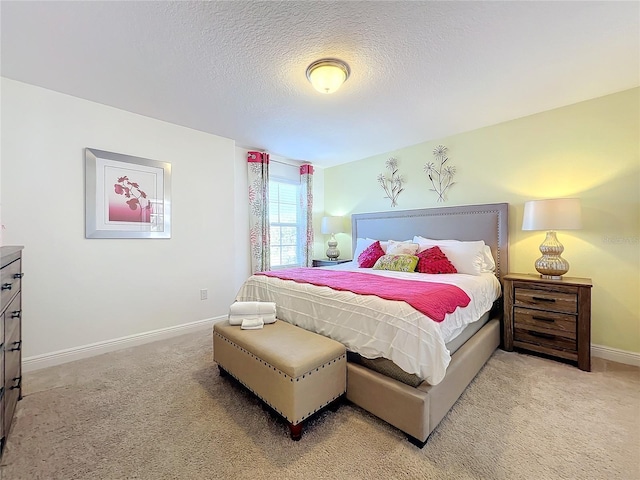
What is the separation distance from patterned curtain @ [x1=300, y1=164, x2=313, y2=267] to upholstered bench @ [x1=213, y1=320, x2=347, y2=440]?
2.67 m

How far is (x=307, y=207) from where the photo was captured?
464 centimetres

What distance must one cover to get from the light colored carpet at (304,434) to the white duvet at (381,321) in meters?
0.43

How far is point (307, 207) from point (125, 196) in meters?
2.57

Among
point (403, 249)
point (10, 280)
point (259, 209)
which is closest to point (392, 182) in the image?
point (403, 249)

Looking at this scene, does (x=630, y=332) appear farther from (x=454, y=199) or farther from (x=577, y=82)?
(x=577, y=82)

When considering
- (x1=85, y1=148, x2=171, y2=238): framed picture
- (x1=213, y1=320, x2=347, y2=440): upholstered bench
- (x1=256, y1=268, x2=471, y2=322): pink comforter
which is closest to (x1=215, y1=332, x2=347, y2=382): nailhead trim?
(x1=213, y1=320, x2=347, y2=440): upholstered bench

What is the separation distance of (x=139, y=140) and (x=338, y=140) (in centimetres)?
232

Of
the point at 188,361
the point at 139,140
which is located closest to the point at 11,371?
the point at 188,361

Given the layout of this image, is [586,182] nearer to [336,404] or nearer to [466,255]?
[466,255]

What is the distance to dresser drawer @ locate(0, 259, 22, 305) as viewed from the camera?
1369 millimetres

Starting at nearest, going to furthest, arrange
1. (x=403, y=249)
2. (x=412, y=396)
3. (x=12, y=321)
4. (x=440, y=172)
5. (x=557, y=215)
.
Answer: (x=412, y=396) < (x=12, y=321) < (x=557, y=215) < (x=403, y=249) < (x=440, y=172)

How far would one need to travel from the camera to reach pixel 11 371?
1581 millimetres

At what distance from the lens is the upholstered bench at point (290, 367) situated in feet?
4.87

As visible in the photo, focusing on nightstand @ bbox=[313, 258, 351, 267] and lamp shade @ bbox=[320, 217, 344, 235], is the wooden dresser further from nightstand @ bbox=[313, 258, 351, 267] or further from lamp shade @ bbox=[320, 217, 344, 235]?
lamp shade @ bbox=[320, 217, 344, 235]
